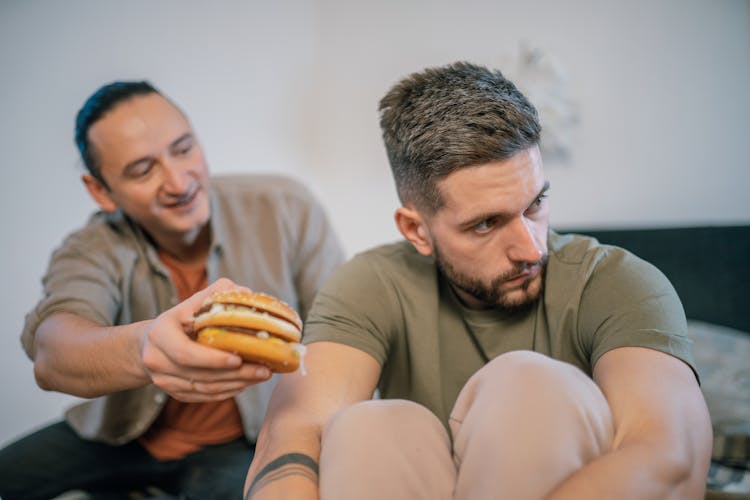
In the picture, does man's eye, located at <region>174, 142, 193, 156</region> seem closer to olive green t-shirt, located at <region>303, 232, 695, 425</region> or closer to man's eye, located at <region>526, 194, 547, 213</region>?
olive green t-shirt, located at <region>303, 232, 695, 425</region>

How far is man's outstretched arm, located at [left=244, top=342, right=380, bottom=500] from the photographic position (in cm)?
74

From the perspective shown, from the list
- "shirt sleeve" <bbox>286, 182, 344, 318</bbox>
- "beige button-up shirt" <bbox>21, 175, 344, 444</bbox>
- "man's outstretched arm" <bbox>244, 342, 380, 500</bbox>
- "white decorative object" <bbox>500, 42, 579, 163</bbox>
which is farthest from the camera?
"white decorative object" <bbox>500, 42, 579, 163</bbox>

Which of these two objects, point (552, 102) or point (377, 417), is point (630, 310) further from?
point (552, 102)

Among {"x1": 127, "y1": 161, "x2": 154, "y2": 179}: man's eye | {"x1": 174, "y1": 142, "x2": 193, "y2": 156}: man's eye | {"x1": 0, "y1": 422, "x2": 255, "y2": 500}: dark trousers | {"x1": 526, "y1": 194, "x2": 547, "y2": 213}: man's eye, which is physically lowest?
{"x1": 0, "y1": 422, "x2": 255, "y2": 500}: dark trousers

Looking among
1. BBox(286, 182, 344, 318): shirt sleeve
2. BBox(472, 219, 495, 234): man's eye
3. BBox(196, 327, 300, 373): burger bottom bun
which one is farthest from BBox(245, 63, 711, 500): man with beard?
BBox(286, 182, 344, 318): shirt sleeve

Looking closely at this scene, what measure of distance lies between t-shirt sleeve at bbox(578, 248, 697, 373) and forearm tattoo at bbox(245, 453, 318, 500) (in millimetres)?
439

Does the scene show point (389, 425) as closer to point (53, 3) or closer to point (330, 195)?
point (53, 3)

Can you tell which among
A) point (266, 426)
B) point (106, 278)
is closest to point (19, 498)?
point (106, 278)

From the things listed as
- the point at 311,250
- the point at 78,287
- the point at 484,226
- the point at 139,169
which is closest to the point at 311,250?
the point at 311,250

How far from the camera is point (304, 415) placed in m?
0.85

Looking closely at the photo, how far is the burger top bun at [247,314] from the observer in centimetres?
65

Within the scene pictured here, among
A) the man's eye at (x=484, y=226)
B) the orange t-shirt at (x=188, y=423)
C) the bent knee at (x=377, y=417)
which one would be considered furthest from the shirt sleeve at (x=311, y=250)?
the bent knee at (x=377, y=417)

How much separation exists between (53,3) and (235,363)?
1.42m

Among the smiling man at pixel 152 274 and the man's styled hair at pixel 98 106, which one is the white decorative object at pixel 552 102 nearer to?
the smiling man at pixel 152 274
